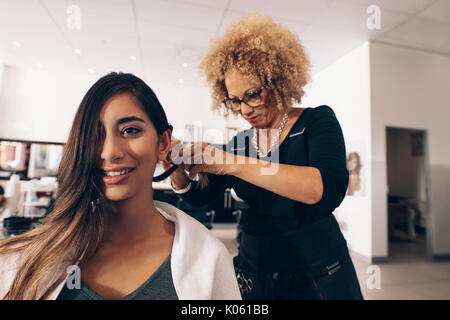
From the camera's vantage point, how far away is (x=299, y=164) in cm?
80

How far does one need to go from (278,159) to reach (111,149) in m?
0.52

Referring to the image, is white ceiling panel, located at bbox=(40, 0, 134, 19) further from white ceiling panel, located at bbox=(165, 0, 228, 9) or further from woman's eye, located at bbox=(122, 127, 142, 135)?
woman's eye, located at bbox=(122, 127, 142, 135)

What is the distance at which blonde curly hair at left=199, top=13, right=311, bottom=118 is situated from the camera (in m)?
0.78

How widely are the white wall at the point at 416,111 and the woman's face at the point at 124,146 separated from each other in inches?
A: 149

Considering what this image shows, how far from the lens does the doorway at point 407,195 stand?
470cm

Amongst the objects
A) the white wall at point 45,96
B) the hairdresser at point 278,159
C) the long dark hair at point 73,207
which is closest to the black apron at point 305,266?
the hairdresser at point 278,159

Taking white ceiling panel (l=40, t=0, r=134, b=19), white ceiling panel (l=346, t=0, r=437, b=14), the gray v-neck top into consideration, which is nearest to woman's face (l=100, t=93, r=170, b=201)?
the gray v-neck top

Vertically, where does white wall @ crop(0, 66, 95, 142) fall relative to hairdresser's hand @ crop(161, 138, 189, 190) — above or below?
above

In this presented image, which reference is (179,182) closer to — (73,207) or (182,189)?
(182,189)

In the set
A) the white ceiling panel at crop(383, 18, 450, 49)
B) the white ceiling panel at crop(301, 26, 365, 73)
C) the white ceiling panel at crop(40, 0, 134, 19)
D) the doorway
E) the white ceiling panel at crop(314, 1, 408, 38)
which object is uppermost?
the white ceiling panel at crop(383, 18, 450, 49)

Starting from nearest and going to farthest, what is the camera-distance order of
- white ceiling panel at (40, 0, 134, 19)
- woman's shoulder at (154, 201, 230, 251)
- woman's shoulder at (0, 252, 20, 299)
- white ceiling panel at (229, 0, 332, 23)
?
woman's shoulder at (0, 252, 20, 299), woman's shoulder at (154, 201, 230, 251), white ceiling panel at (40, 0, 134, 19), white ceiling panel at (229, 0, 332, 23)

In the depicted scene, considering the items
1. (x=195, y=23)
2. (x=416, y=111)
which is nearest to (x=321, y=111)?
(x=195, y=23)

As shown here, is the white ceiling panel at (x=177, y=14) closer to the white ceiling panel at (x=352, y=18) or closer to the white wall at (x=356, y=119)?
the white ceiling panel at (x=352, y=18)

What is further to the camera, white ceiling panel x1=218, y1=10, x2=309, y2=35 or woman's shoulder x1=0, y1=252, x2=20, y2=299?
white ceiling panel x1=218, y1=10, x2=309, y2=35
